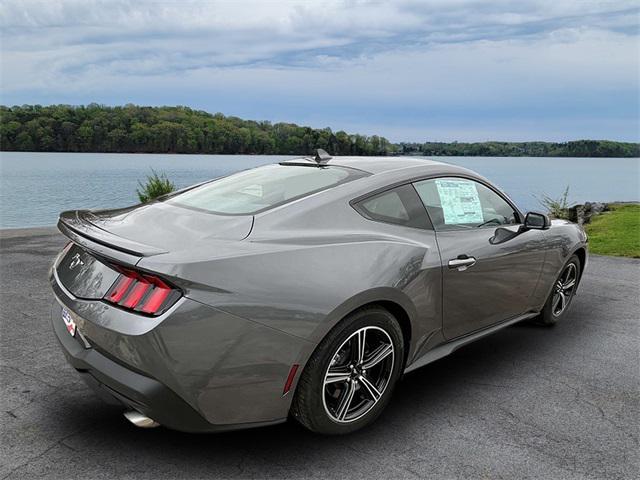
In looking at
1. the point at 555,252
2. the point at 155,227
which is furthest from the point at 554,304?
the point at 155,227

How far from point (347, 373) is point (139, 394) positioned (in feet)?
3.54

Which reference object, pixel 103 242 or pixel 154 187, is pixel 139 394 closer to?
pixel 103 242

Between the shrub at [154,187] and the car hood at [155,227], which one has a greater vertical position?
the car hood at [155,227]

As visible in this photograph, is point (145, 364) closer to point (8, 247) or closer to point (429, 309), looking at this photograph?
point (429, 309)

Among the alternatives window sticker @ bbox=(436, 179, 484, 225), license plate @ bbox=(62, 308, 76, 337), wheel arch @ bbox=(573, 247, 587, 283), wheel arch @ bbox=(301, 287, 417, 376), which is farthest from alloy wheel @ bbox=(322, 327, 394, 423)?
wheel arch @ bbox=(573, 247, 587, 283)

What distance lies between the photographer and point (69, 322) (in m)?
2.85

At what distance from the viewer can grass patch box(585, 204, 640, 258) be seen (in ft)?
30.4

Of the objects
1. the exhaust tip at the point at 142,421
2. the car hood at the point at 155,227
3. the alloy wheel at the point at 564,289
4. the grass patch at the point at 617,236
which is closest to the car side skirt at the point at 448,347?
the alloy wheel at the point at 564,289

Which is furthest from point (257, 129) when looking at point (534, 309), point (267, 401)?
point (267, 401)

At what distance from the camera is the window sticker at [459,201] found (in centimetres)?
362

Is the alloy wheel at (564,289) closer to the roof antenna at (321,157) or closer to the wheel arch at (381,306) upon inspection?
the wheel arch at (381,306)

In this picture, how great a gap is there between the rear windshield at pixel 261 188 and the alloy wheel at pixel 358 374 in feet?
2.96

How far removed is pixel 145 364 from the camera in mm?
2340

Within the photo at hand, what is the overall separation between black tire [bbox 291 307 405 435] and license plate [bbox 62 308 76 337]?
1.20m
